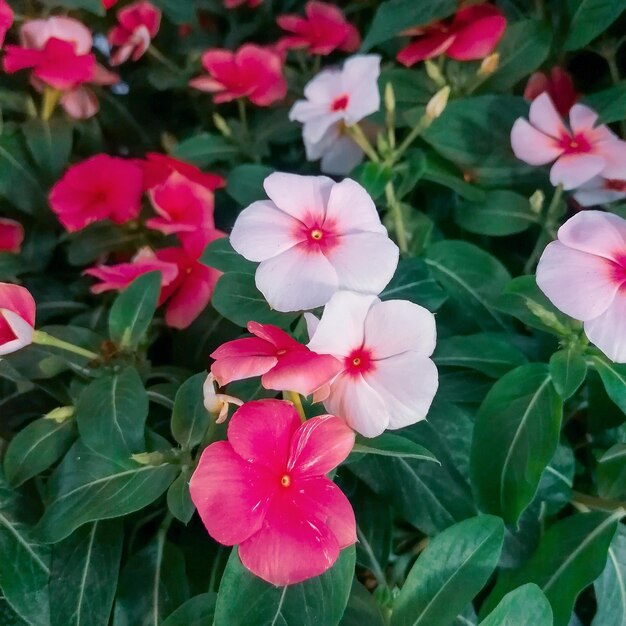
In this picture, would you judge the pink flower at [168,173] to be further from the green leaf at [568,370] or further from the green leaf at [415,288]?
the green leaf at [568,370]

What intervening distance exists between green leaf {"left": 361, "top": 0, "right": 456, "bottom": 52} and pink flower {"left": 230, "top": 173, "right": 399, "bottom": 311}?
0.37 metres

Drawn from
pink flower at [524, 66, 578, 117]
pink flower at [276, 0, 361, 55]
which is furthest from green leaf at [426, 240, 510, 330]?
pink flower at [276, 0, 361, 55]

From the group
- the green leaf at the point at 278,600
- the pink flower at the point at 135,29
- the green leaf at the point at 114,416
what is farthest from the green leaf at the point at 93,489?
the pink flower at the point at 135,29

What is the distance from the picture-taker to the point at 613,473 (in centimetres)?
61

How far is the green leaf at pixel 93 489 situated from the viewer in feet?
1.71

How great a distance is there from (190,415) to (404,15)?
22.1 inches

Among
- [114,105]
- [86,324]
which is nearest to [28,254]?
[86,324]

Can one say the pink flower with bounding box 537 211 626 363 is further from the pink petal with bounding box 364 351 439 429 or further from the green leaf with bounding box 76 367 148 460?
the green leaf with bounding box 76 367 148 460

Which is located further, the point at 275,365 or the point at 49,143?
the point at 49,143

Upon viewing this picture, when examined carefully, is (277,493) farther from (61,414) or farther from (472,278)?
(472,278)

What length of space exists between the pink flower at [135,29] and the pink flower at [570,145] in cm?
50

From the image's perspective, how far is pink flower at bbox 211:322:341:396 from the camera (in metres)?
0.40

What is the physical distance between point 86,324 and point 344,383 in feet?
1.39

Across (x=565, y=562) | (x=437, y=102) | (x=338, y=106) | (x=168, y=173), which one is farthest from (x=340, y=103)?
(x=565, y=562)
